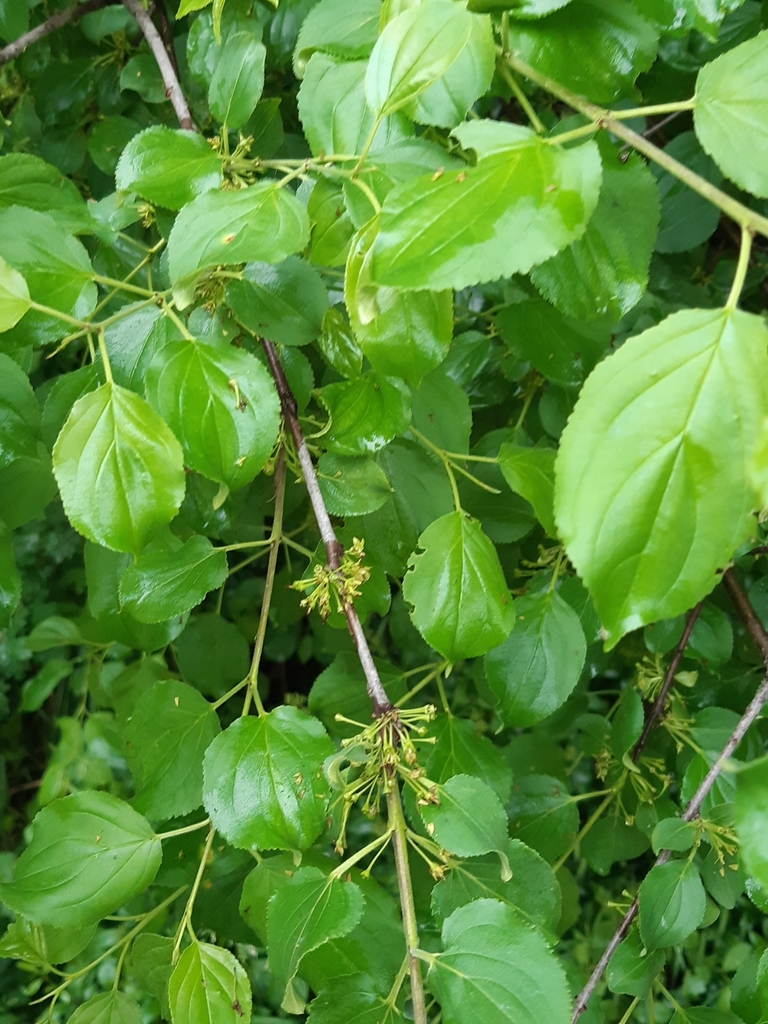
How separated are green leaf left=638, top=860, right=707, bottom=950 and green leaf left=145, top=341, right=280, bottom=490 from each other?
0.36m

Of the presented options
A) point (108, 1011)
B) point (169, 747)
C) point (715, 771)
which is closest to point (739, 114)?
point (715, 771)

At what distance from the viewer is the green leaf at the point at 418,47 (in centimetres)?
30

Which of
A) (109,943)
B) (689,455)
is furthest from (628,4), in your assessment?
(109,943)

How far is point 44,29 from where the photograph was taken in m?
0.56

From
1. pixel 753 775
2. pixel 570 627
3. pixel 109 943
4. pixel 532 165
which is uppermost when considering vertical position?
pixel 532 165

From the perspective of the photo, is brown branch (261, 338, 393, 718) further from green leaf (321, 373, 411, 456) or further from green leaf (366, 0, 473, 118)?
green leaf (366, 0, 473, 118)

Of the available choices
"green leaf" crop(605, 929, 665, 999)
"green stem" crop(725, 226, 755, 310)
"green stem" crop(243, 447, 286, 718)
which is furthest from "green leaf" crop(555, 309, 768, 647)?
"green leaf" crop(605, 929, 665, 999)

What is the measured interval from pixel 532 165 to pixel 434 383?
232 mm

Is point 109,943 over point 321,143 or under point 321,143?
under

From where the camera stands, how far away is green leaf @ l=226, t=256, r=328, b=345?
406 mm

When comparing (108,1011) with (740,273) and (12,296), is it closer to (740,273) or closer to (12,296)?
(12,296)

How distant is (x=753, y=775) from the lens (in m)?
0.25

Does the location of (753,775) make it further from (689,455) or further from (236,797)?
(236,797)

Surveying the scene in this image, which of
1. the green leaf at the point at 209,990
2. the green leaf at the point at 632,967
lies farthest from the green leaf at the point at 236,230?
the green leaf at the point at 632,967
